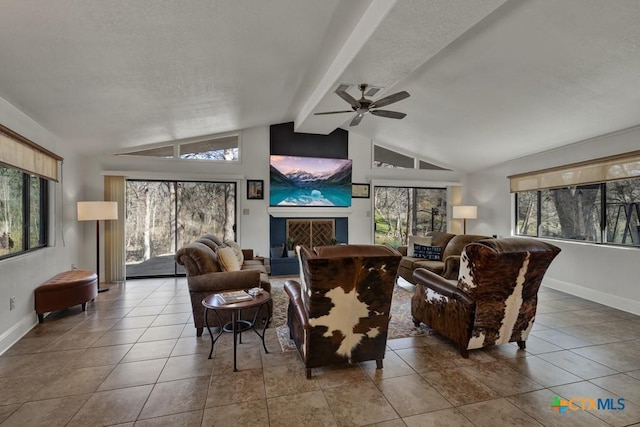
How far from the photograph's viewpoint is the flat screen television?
6336mm

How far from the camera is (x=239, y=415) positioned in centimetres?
195

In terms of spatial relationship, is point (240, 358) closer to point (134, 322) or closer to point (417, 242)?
point (134, 322)

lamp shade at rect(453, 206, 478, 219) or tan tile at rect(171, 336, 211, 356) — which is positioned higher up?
lamp shade at rect(453, 206, 478, 219)

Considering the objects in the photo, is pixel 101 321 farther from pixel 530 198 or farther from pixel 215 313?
pixel 530 198

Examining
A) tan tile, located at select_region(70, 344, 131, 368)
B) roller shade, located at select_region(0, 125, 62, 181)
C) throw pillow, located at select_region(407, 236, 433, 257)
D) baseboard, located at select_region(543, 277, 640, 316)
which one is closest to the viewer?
tan tile, located at select_region(70, 344, 131, 368)

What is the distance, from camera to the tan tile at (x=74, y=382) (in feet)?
7.11

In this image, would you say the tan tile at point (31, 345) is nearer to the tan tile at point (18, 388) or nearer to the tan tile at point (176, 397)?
the tan tile at point (18, 388)

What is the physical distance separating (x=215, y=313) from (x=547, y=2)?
420 cm

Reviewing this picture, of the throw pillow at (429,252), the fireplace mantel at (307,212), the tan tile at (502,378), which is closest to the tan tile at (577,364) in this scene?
the tan tile at (502,378)

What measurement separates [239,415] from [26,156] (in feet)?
11.7

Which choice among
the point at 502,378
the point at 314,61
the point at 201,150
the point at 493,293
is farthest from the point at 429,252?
the point at 201,150

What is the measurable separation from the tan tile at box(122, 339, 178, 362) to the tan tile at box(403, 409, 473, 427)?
219cm

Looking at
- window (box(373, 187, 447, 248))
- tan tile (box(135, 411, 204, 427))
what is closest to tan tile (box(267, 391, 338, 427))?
tan tile (box(135, 411, 204, 427))

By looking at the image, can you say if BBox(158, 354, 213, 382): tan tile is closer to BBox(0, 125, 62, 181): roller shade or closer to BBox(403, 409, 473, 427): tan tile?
BBox(403, 409, 473, 427): tan tile
